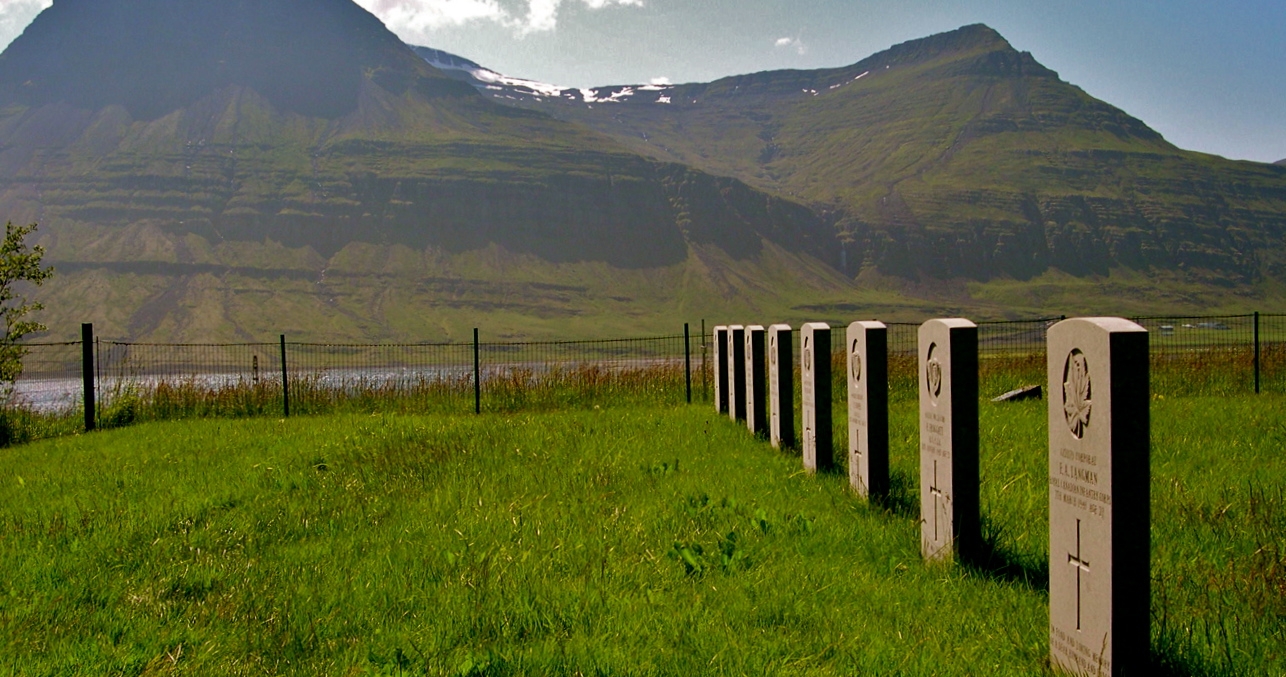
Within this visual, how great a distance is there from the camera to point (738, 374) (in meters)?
14.8

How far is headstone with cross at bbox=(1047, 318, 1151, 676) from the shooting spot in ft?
13.4

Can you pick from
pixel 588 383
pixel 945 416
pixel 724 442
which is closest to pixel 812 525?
pixel 945 416

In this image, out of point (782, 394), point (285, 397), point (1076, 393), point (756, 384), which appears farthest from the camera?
point (285, 397)

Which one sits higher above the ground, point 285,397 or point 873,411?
point 873,411

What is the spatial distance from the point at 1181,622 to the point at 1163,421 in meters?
8.87

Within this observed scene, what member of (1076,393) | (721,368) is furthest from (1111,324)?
(721,368)

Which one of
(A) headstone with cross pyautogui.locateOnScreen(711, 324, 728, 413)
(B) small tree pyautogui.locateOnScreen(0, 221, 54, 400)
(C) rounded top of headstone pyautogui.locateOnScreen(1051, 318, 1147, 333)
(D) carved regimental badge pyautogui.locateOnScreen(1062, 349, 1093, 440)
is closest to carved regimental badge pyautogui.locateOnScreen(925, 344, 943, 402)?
(D) carved regimental badge pyautogui.locateOnScreen(1062, 349, 1093, 440)

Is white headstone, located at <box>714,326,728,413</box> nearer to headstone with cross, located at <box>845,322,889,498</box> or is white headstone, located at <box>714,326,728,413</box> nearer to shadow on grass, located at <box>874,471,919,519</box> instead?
shadow on grass, located at <box>874,471,919,519</box>

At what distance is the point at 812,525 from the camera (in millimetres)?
7055

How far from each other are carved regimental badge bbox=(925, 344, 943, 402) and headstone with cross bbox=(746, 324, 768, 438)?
20.4 ft

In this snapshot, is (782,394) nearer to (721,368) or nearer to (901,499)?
(901,499)

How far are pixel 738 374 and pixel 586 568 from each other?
339 inches

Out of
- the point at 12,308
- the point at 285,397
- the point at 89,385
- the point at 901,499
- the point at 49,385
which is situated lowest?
the point at 49,385

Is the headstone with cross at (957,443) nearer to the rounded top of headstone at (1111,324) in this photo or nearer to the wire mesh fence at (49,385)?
the rounded top of headstone at (1111,324)
